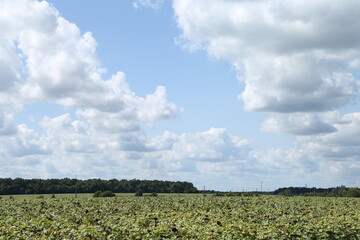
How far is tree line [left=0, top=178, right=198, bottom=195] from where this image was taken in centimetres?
13062

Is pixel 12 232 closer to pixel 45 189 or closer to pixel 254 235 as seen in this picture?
pixel 254 235

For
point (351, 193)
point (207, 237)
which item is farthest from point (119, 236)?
point (351, 193)

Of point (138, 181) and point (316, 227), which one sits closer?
point (316, 227)

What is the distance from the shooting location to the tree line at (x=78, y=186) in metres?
131

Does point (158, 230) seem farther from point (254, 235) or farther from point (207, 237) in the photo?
point (254, 235)

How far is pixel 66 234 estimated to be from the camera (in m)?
18.2

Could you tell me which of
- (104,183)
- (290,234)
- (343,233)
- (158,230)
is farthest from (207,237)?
(104,183)

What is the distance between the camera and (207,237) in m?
18.3

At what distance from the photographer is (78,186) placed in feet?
429

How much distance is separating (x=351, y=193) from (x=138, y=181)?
270 ft

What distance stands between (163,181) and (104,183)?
77.6ft

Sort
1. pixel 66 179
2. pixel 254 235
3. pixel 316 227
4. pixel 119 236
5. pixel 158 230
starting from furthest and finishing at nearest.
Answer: pixel 66 179, pixel 316 227, pixel 254 235, pixel 158 230, pixel 119 236

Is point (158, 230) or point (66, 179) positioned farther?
point (66, 179)

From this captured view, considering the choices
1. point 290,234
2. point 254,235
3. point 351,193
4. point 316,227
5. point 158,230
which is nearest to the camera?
point 158,230
